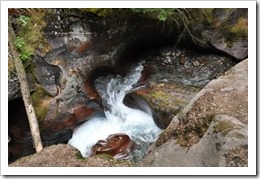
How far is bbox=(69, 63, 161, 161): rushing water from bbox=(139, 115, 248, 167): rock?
7.06ft

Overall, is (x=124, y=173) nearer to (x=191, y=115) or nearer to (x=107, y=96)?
(x=191, y=115)

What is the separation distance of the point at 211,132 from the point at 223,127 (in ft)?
0.92

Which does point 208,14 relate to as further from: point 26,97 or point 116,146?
point 26,97

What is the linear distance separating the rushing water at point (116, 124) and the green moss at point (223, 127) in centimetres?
318

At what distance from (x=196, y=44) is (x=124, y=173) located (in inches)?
252

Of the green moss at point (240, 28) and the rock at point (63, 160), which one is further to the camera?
the green moss at point (240, 28)

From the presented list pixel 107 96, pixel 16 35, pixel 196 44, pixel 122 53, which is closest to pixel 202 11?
pixel 196 44

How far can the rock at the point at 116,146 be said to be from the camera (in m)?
9.02

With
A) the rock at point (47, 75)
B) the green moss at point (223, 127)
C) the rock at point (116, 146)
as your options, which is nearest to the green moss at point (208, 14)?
the rock at point (116, 146)

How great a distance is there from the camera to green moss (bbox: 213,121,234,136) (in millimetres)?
5980

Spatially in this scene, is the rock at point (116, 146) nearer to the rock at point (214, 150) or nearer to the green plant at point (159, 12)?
the rock at point (214, 150)

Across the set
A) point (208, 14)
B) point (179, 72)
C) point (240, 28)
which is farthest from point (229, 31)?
point (179, 72)

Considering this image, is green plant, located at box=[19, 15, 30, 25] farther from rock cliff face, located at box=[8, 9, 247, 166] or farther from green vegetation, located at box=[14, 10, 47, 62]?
rock cliff face, located at box=[8, 9, 247, 166]

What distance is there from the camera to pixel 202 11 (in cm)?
1082
